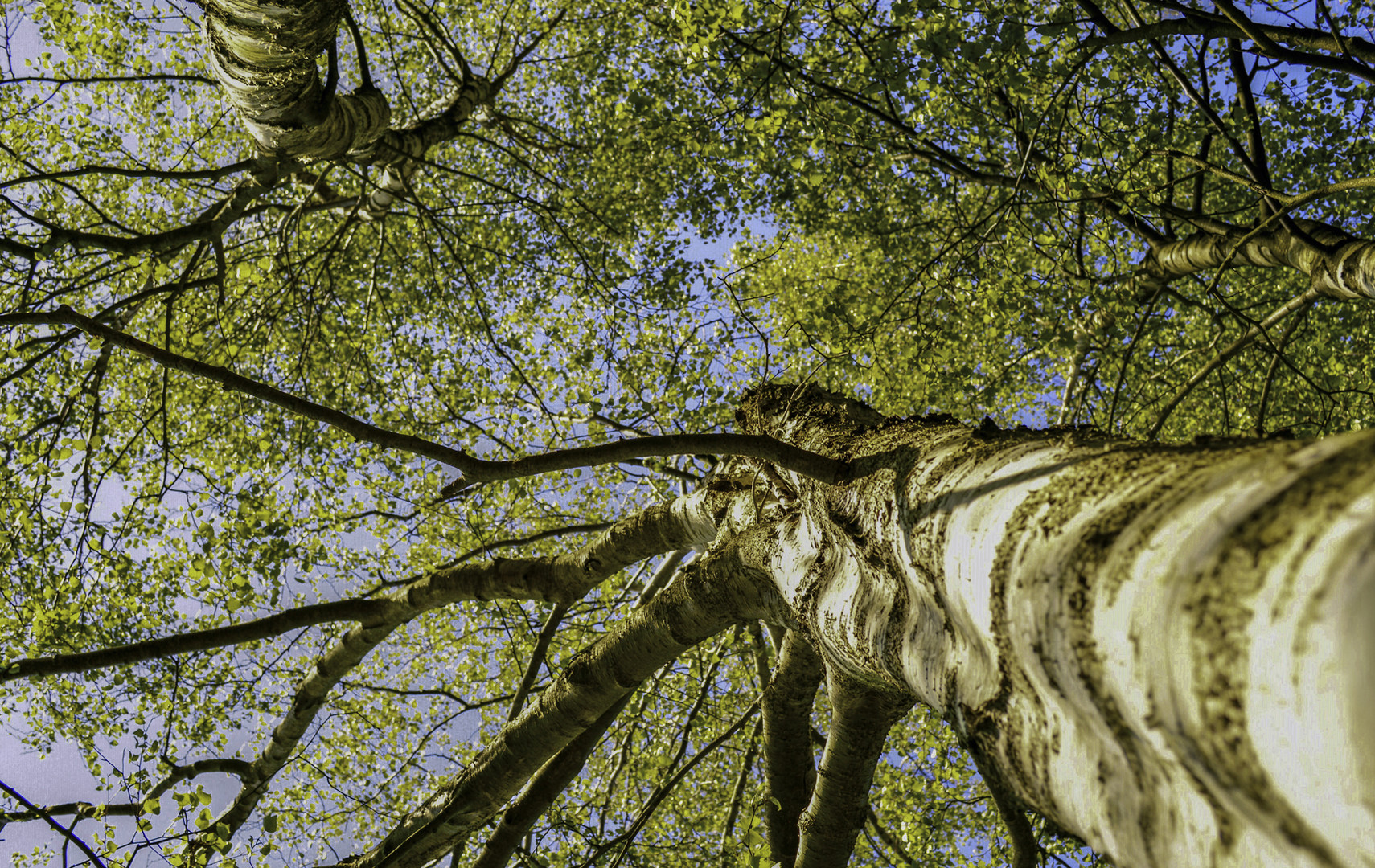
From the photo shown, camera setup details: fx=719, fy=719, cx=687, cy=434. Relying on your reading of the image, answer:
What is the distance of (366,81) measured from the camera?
4.27m

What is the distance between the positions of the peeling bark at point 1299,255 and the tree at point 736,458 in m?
0.04

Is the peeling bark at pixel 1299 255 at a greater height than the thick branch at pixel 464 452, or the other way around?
the peeling bark at pixel 1299 255

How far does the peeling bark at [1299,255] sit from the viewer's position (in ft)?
10.6

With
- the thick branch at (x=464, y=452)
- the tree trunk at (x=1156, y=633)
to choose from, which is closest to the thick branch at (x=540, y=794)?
the thick branch at (x=464, y=452)

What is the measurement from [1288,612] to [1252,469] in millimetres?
222

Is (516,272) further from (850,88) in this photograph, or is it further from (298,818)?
(298,818)

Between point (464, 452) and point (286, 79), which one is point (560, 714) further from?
point (286, 79)

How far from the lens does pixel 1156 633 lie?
2.38ft

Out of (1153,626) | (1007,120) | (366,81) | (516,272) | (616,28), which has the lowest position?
(1153,626)

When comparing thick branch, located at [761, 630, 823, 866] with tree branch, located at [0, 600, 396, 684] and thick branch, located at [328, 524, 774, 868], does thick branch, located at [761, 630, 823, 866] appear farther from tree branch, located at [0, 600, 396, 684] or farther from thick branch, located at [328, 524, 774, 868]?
tree branch, located at [0, 600, 396, 684]

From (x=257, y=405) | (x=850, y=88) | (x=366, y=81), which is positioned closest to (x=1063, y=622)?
(x=366, y=81)

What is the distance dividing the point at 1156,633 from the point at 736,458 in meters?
2.25

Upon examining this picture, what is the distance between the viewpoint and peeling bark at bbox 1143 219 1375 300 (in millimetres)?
3225

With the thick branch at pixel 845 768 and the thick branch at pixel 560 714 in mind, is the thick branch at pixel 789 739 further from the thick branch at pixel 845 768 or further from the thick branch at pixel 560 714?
the thick branch at pixel 560 714
